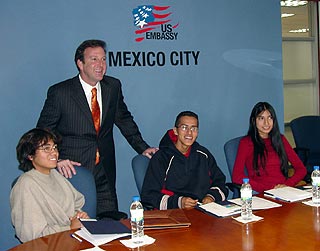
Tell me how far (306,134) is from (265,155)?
1923 millimetres

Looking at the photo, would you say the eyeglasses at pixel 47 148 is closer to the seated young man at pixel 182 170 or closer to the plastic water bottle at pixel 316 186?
the seated young man at pixel 182 170

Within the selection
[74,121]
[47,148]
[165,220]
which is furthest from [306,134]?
[47,148]

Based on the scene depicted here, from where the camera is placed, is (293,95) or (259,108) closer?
(259,108)

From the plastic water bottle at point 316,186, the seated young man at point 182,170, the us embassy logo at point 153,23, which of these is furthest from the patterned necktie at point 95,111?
the plastic water bottle at point 316,186

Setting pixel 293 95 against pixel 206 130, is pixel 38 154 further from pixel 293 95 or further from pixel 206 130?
pixel 293 95

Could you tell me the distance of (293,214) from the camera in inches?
108

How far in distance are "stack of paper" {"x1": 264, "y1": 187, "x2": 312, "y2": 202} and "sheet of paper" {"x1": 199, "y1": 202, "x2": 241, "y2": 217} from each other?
0.36 m

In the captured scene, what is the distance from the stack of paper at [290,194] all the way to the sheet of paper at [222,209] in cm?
36

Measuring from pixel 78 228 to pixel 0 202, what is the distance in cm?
168

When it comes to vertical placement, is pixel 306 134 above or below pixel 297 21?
below

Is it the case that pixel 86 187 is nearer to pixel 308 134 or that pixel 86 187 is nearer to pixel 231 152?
pixel 231 152

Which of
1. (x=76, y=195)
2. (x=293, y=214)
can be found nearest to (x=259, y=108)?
(x=293, y=214)

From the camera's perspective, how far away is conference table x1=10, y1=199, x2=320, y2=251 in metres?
2.26

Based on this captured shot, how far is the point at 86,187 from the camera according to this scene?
322cm
